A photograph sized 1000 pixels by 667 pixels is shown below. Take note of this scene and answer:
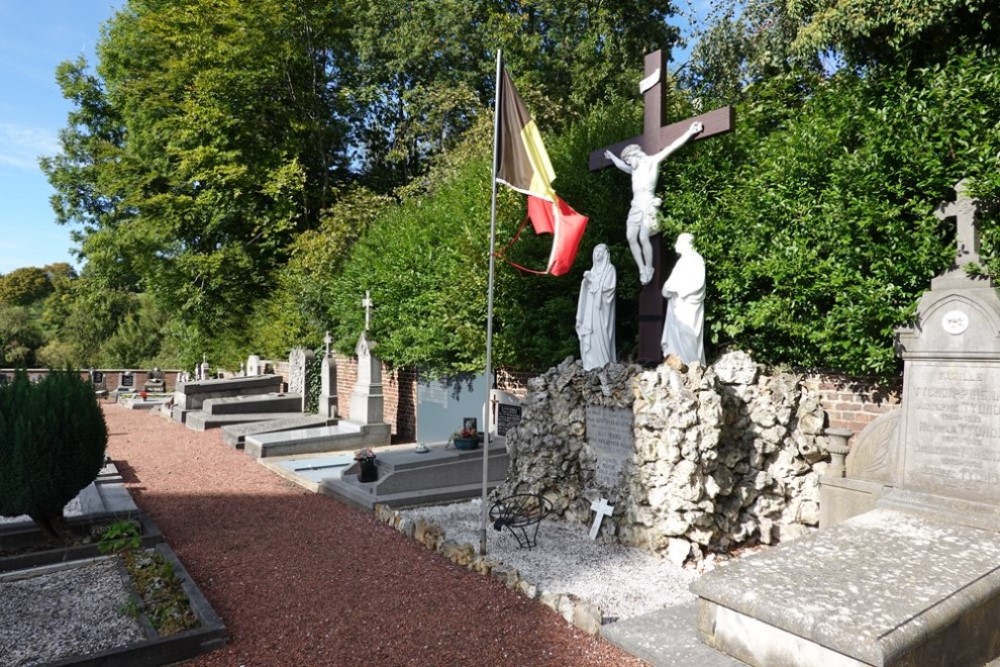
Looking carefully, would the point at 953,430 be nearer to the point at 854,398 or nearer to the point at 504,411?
the point at 854,398

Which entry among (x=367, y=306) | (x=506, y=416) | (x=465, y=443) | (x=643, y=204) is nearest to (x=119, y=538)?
(x=465, y=443)

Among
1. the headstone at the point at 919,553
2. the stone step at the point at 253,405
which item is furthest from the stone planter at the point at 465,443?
the stone step at the point at 253,405

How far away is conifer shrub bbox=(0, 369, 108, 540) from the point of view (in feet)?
19.7

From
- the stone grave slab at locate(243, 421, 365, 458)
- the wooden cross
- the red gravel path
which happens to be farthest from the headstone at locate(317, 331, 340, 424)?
the wooden cross

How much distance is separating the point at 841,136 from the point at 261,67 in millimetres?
20127

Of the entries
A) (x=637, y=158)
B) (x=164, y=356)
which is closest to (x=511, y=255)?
(x=637, y=158)

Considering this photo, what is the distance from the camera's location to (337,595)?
5531mm

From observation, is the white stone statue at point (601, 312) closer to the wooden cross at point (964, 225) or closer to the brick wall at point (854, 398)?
the brick wall at point (854, 398)

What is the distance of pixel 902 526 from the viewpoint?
5.32 metres

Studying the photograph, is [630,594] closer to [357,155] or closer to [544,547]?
[544,547]

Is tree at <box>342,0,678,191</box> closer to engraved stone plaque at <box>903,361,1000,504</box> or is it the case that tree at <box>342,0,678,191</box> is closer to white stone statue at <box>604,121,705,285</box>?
white stone statue at <box>604,121,705,285</box>

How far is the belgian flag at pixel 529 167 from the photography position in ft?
21.8

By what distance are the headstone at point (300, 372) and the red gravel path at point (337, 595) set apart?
27.9ft

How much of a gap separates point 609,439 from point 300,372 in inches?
501
